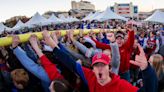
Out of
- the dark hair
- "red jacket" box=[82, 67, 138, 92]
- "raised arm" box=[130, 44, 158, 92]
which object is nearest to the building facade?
"red jacket" box=[82, 67, 138, 92]

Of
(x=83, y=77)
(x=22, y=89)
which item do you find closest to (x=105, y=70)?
(x=83, y=77)

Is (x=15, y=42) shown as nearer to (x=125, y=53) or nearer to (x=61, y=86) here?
(x=61, y=86)

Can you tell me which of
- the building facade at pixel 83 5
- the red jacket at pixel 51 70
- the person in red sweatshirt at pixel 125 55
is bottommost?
the building facade at pixel 83 5

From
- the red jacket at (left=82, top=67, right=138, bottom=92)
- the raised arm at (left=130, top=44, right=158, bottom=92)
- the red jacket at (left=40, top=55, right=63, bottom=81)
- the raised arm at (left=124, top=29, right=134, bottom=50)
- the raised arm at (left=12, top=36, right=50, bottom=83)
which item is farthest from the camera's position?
the raised arm at (left=124, top=29, right=134, bottom=50)

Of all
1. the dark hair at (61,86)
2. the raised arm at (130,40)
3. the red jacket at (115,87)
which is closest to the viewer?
the dark hair at (61,86)

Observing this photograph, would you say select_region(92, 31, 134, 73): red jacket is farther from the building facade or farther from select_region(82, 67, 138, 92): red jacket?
the building facade

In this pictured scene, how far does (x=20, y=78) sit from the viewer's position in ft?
13.9

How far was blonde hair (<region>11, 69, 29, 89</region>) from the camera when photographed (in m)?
4.23

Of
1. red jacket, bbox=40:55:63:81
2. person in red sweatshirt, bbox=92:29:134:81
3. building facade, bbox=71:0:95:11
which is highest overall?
red jacket, bbox=40:55:63:81

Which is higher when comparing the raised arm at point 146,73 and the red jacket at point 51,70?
the raised arm at point 146,73

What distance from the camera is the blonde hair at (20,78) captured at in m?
4.23

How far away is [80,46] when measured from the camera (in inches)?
245

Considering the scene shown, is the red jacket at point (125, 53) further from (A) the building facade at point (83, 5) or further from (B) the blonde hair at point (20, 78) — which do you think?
(A) the building facade at point (83, 5)

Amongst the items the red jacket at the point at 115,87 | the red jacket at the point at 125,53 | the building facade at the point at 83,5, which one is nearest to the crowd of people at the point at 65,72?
the red jacket at the point at 115,87
